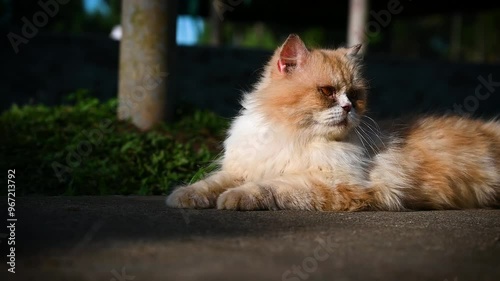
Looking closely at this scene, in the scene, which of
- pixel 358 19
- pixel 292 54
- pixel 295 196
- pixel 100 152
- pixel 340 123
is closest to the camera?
pixel 295 196

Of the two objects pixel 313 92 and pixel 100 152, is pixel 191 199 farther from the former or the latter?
pixel 100 152

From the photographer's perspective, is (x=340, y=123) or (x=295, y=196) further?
(x=340, y=123)

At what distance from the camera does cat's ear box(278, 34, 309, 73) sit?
382 cm

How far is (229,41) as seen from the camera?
852 inches

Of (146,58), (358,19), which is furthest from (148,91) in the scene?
(358,19)

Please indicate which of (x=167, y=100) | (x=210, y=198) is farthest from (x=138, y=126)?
(x=210, y=198)

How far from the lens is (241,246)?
7.85 feet

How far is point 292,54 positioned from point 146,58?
7.17 ft

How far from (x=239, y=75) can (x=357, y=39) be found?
5.87 feet

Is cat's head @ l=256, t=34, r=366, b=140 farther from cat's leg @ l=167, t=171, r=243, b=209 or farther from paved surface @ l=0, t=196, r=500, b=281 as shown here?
paved surface @ l=0, t=196, r=500, b=281

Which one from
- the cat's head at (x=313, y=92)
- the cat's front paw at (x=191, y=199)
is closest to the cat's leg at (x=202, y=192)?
the cat's front paw at (x=191, y=199)

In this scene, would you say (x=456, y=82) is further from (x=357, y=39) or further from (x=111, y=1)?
(x=111, y=1)

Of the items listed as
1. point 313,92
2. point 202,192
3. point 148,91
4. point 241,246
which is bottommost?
point 202,192

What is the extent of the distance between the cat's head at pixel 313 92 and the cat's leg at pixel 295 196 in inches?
13.3
